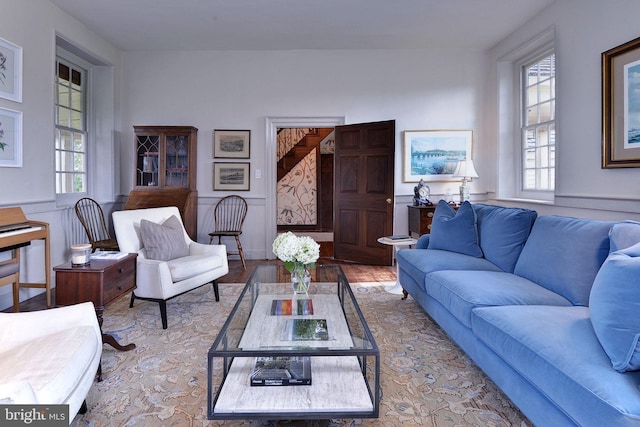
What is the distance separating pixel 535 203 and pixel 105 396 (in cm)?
426

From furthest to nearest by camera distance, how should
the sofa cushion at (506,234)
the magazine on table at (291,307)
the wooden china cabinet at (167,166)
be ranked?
the wooden china cabinet at (167,166) → the sofa cushion at (506,234) → the magazine on table at (291,307)

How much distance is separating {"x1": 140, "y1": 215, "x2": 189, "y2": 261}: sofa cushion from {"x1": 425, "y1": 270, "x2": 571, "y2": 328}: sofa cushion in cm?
212

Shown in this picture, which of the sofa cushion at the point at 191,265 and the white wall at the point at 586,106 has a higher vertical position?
the white wall at the point at 586,106

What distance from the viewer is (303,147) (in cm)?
750

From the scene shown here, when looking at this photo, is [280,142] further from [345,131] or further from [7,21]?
[7,21]

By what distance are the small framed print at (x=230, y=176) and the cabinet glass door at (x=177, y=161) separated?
1.32 ft

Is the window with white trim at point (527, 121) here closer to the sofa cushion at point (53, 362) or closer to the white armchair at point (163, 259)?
the white armchair at point (163, 259)

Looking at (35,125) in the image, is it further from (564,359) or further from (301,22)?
(564,359)

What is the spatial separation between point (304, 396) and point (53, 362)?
926 millimetres

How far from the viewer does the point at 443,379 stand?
2035 mm

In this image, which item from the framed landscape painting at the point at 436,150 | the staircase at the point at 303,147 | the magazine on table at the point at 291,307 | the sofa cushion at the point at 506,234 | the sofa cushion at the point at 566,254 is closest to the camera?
the sofa cushion at the point at 566,254

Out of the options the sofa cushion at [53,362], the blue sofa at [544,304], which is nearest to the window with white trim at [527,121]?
the blue sofa at [544,304]

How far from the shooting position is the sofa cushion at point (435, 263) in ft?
8.86

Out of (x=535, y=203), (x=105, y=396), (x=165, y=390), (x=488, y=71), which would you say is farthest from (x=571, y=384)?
(x=488, y=71)
